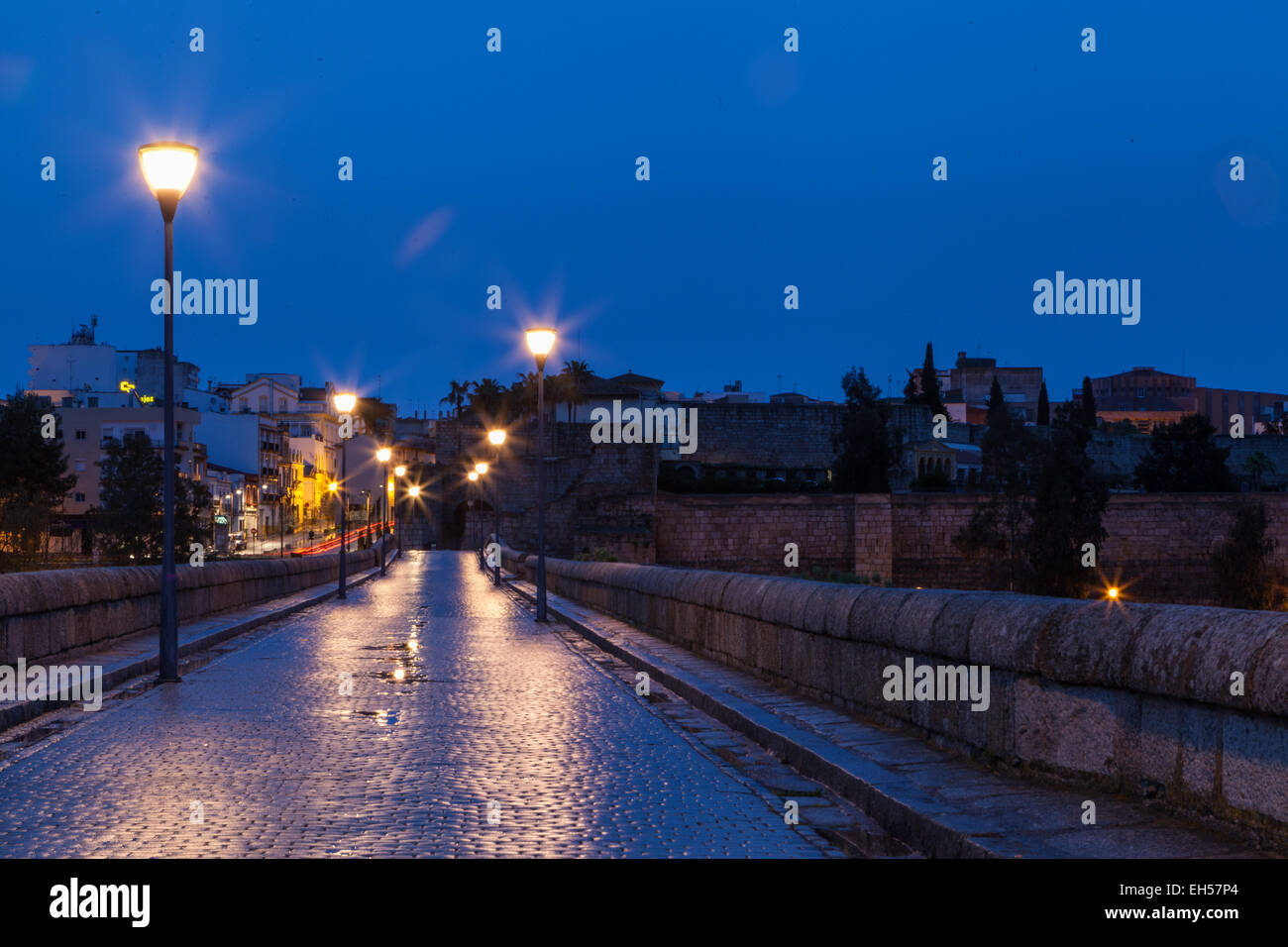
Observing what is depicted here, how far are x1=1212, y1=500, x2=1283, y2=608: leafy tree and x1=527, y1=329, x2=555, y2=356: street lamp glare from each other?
67776 millimetres

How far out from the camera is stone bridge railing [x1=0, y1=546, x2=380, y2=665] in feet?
39.5

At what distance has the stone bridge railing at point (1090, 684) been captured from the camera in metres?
5.30

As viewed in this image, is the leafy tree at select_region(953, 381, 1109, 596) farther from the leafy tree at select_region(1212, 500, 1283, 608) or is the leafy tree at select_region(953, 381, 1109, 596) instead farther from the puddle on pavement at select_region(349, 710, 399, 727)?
the puddle on pavement at select_region(349, 710, 399, 727)

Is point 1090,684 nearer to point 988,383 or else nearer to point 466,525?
point 466,525

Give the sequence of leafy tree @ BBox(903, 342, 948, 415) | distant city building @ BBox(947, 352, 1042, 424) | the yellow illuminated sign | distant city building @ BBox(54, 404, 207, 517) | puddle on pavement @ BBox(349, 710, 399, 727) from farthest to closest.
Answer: distant city building @ BBox(947, 352, 1042, 424) → leafy tree @ BBox(903, 342, 948, 415) → the yellow illuminated sign → distant city building @ BBox(54, 404, 207, 517) → puddle on pavement @ BBox(349, 710, 399, 727)

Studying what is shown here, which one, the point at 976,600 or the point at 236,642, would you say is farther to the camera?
the point at 236,642

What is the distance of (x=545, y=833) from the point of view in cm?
667

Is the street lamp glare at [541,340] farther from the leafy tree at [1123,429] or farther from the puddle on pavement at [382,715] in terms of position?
the leafy tree at [1123,429]

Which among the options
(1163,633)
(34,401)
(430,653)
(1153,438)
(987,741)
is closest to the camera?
(1163,633)

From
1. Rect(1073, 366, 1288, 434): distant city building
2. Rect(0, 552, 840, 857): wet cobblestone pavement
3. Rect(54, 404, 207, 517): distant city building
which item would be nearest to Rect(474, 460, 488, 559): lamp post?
Rect(54, 404, 207, 517): distant city building

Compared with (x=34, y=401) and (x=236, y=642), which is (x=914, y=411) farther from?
(x=236, y=642)

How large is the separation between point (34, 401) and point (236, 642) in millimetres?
60557
